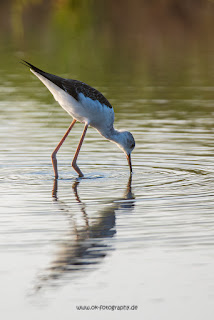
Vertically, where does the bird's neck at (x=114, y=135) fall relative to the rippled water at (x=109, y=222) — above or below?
above

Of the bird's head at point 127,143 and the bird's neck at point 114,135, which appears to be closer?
the bird's head at point 127,143

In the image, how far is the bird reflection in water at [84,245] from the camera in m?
7.46

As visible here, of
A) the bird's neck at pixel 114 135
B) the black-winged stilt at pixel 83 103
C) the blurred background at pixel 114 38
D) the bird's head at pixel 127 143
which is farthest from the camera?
the blurred background at pixel 114 38

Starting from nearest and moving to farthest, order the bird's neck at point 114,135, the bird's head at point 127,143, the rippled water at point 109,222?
the rippled water at point 109,222, the bird's head at point 127,143, the bird's neck at point 114,135

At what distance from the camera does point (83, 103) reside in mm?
12547

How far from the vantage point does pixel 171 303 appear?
6.79m

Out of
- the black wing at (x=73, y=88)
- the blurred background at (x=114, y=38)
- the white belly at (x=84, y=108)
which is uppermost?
the black wing at (x=73, y=88)

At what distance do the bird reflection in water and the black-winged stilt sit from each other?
229 centimetres

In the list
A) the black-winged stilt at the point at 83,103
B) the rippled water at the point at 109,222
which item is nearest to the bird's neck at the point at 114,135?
the black-winged stilt at the point at 83,103

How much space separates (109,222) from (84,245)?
1113mm

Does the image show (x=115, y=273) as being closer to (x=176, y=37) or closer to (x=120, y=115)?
(x=120, y=115)

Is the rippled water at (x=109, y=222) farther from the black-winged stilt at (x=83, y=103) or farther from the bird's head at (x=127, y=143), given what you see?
the black-winged stilt at (x=83, y=103)

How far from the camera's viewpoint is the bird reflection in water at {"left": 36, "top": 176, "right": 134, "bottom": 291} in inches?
294

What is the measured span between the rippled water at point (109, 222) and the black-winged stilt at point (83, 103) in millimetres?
428
